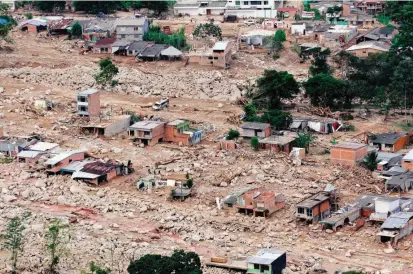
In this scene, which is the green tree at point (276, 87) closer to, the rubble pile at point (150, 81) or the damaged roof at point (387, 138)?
the rubble pile at point (150, 81)

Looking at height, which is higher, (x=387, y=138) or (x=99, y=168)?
(x=99, y=168)

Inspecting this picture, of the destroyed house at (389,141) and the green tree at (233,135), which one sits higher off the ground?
the green tree at (233,135)

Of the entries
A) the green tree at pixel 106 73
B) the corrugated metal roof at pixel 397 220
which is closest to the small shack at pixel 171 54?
the green tree at pixel 106 73

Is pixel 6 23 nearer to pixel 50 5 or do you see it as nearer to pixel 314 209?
pixel 50 5

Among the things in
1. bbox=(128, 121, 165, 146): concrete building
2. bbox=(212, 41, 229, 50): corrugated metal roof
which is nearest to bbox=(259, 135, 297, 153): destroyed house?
bbox=(128, 121, 165, 146): concrete building

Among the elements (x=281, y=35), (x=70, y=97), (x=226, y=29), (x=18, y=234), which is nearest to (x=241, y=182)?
(x=18, y=234)

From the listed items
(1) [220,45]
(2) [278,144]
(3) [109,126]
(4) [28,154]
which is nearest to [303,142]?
(2) [278,144]

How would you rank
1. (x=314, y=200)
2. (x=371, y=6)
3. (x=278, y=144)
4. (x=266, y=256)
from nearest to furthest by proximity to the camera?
(x=266, y=256) < (x=314, y=200) < (x=278, y=144) < (x=371, y=6)
